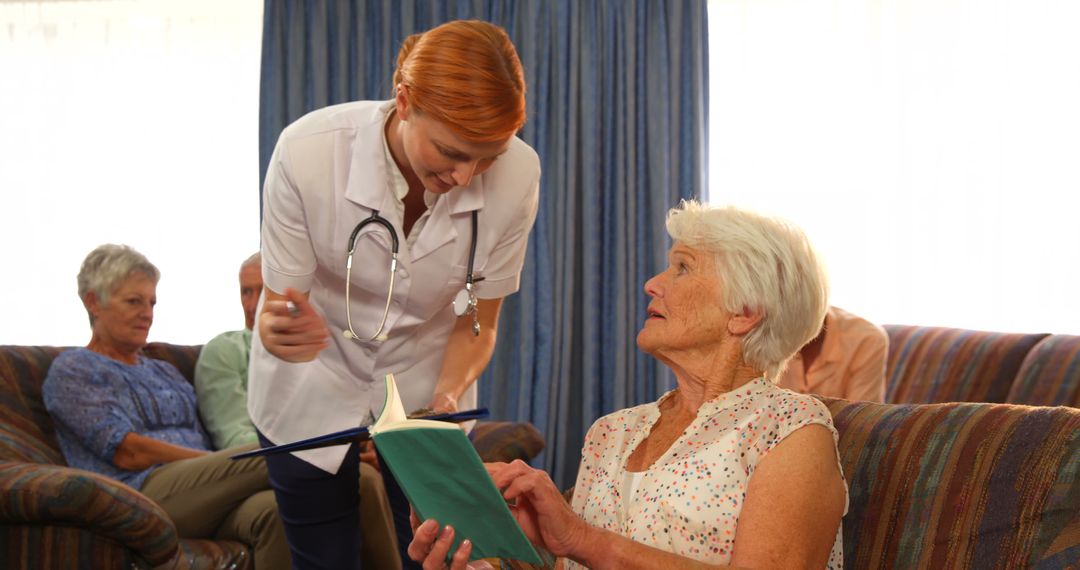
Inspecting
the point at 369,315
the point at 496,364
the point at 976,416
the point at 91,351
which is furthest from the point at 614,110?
the point at 976,416

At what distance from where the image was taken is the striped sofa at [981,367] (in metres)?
3.07

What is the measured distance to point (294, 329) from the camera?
1.90 metres

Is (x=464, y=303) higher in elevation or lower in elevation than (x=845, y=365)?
higher

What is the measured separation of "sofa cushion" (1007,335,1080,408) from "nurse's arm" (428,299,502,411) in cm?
174

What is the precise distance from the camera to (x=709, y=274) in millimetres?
1813

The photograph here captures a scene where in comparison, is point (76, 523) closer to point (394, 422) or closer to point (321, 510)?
point (321, 510)

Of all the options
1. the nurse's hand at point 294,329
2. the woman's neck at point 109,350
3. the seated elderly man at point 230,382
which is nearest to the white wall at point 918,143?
the seated elderly man at point 230,382

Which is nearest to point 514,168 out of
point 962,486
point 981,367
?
point 962,486

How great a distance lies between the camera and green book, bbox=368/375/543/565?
127 cm

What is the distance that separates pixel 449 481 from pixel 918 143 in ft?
11.9

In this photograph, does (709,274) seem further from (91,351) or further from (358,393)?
(91,351)

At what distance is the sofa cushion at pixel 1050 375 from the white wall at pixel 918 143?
1.11m

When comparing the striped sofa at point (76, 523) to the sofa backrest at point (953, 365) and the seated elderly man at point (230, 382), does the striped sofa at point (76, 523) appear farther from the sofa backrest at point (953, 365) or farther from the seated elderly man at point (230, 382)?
the sofa backrest at point (953, 365)

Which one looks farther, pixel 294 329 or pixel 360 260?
pixel 360 260
